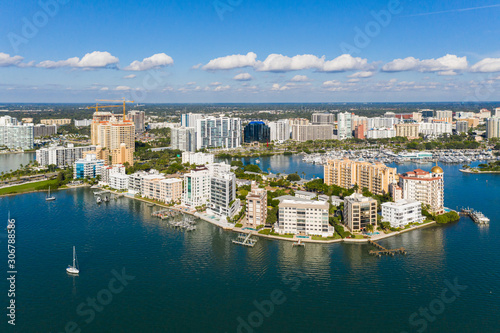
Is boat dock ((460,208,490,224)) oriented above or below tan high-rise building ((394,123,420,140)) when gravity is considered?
below

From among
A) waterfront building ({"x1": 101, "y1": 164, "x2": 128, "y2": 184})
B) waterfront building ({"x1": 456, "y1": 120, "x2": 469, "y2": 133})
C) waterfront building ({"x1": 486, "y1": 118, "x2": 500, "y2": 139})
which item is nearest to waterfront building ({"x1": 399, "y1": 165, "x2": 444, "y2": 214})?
waterfront building ({"x1": 101, "y1": 164, "x2": 128, "y2": 184})

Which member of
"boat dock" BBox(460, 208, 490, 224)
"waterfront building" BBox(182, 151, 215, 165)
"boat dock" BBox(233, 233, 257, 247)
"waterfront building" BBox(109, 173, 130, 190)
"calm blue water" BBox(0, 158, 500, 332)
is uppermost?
"waterfront building" BBox(182, 151, 215, 165)

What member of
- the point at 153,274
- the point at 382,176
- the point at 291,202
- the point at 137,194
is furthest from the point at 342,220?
the point at 137,194

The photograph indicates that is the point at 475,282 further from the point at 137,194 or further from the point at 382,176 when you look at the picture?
the point at 137,194

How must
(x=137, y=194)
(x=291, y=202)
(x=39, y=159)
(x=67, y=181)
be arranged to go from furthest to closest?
1. (x=39, y=159)
2. (x=67, y=181)
3. (x=137, y=194)
4. (x=291, y=202)

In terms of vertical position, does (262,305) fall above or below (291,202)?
below

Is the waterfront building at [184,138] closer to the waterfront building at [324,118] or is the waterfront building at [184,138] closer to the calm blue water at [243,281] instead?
the waterfront building at [324,118]

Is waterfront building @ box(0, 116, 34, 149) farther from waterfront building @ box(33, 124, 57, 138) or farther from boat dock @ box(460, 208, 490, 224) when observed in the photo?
boat dock @ box(460, 208, 490, 224)
